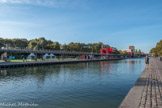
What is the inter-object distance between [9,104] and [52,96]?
9.97 ft

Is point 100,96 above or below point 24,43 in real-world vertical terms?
below

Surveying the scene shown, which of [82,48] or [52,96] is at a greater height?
[82,48]

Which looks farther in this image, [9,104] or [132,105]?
[9,104]

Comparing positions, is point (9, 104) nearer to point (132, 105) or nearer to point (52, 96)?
point (52, 96)

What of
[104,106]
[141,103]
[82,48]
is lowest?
[104,106]

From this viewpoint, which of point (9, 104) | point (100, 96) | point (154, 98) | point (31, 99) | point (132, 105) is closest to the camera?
point (132, 105)

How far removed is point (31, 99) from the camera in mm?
11070

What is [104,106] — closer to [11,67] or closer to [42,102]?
[42,102]

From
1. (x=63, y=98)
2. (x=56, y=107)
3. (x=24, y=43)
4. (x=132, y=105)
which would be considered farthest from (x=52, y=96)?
(x=24, y=43)

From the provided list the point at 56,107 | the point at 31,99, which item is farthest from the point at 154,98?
the point at 31,99

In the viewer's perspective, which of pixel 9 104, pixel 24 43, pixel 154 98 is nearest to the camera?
pixel 154 98

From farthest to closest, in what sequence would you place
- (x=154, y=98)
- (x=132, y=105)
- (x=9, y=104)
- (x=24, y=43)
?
1. (x=24, y=43)
2. (x=9, y=104)
3. (x=154, y=98)
4. (x=132, y=105)

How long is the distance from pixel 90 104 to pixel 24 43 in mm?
99066

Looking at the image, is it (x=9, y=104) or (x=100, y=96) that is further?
(x=100, y=96)
